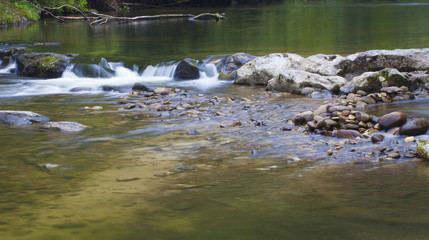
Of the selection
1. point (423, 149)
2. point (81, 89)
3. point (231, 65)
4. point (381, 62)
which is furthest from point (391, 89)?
point (81, 89)

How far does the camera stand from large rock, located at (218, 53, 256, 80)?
16.4 m

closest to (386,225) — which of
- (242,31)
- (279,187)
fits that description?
(279,187)

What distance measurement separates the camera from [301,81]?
43.0ft

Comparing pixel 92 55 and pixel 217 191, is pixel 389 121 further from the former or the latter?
pixel 92 55

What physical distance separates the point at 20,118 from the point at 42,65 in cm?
893

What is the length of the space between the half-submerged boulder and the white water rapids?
4.44 metres

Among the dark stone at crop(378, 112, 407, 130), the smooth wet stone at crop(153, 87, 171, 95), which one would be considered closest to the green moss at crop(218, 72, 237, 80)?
the smooth wet stone at crop(153, 87, 171, 95)

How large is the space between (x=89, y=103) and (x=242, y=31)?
51.2ft

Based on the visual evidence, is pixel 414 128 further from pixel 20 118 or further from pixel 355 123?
pixel 20 118

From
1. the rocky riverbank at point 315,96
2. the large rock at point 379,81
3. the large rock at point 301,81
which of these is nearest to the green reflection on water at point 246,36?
the rocky riverbank at point 315,96

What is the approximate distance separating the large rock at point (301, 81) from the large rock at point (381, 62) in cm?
112

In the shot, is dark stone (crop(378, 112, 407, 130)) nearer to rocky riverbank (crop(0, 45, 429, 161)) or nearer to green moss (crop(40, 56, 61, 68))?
rocky riverbank (crop(0, 45, 429, 161))

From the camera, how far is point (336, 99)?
11914 millimetres

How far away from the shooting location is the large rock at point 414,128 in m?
7.98
